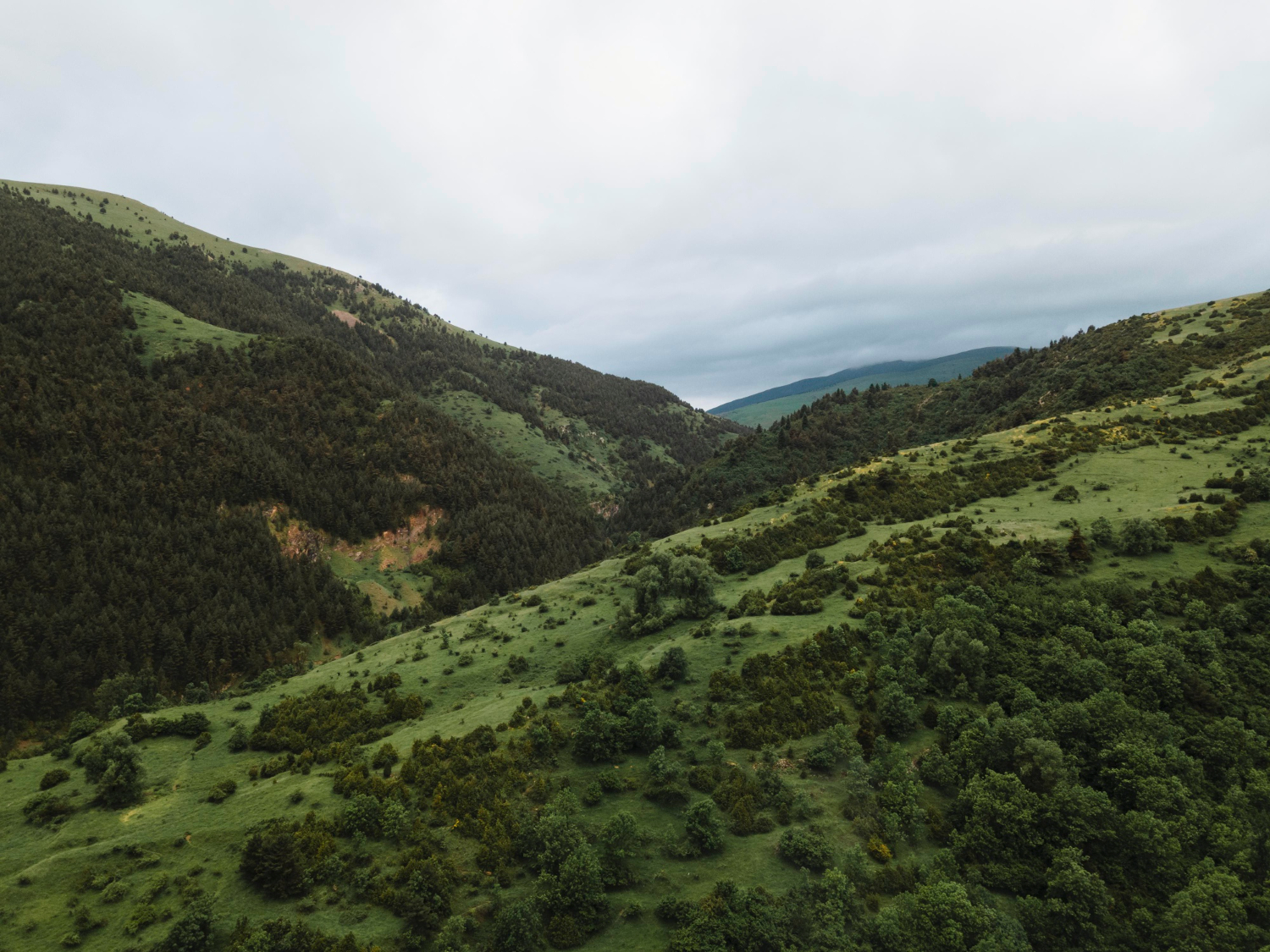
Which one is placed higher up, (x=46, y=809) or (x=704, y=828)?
(x=46, y=809)

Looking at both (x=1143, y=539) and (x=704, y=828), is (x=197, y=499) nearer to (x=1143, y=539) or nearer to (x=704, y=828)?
(x=704, y=828)

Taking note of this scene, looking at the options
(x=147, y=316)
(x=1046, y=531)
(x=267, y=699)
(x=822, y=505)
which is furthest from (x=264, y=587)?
(x=1046, y=531)

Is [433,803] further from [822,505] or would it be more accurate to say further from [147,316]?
[147,316]

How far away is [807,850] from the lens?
2455 centimetres

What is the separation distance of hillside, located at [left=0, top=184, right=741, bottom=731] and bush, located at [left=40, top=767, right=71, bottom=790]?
4012 cm

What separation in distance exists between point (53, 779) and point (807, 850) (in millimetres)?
44743

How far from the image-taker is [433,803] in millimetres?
29656

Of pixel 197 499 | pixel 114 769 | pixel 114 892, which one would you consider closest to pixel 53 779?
pixel 114 769

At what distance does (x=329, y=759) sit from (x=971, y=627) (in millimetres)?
46860

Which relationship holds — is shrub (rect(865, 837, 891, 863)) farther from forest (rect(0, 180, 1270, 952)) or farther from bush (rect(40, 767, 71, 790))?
bush (rect(40, 767, 71, 790))

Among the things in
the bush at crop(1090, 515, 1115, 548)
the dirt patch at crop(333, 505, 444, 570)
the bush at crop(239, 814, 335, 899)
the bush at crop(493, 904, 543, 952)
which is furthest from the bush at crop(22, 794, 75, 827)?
the dirt patch at crop(333, 505, 444, 570)

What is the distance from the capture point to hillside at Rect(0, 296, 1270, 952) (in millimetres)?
22141

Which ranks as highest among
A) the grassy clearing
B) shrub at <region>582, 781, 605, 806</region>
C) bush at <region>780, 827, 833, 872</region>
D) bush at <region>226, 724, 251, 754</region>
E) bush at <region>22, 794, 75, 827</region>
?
the grassy clearing

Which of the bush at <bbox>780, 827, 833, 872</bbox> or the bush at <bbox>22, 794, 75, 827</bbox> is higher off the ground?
the bush at <bbox>22, 794, 75, 827</bbox>
